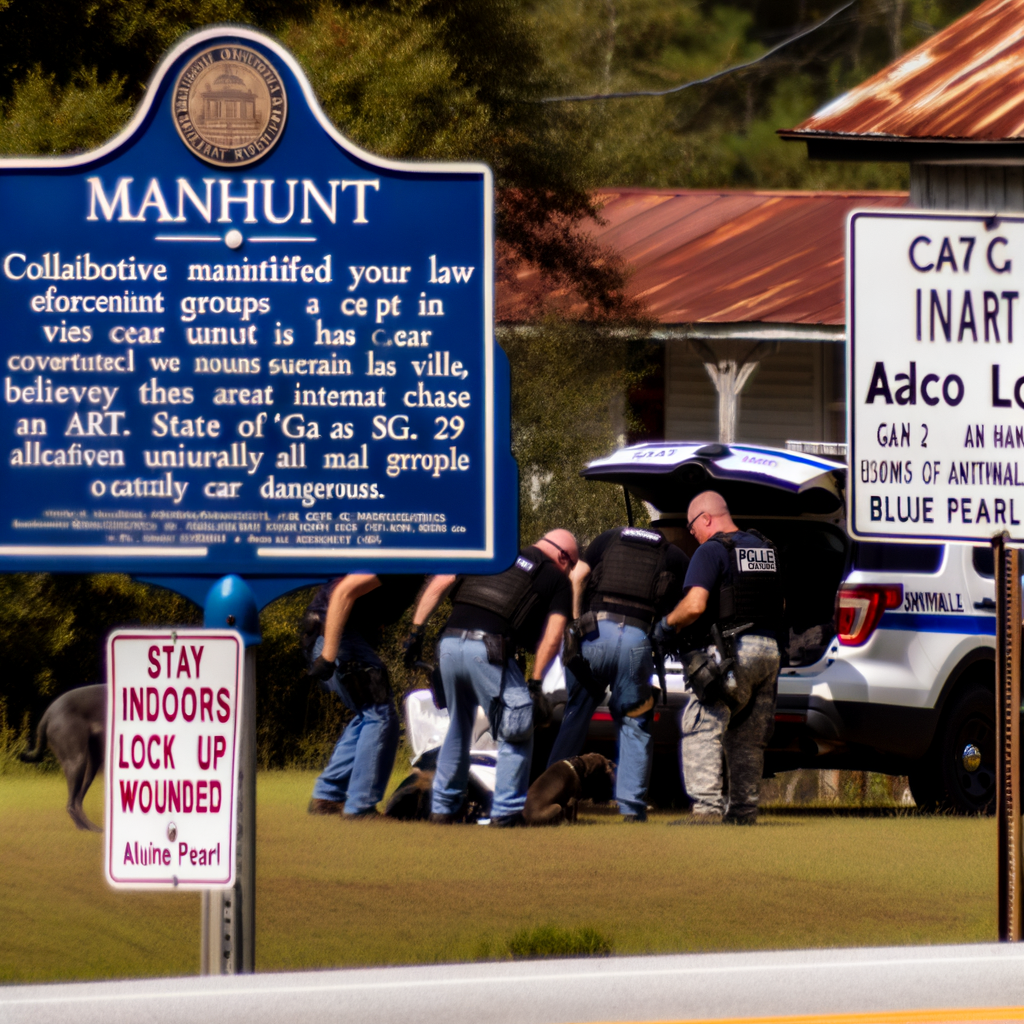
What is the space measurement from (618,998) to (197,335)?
211cm

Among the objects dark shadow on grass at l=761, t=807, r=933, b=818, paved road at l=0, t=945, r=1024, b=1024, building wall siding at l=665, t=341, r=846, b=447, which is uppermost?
building wall siding at l=665, t=341, r=846, b=447

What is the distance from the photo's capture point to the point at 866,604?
33.0ft

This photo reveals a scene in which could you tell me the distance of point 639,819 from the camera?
30.8 ft

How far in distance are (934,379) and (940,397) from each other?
6cm

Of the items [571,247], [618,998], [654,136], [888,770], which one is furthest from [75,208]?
[654,136]

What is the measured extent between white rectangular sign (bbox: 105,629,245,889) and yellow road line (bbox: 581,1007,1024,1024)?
1.21 meters

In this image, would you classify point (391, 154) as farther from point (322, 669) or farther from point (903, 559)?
point (322, 669)

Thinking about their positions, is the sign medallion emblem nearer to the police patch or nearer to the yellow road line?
the yellow road line

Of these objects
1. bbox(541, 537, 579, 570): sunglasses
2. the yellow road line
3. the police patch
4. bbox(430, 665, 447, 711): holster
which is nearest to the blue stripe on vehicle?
the police patch

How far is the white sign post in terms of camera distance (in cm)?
540

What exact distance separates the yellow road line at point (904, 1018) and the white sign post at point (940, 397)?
1034 millimetres

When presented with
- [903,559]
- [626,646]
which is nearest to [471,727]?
[626,646]

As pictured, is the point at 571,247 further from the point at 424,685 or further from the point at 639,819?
the point at 639,819

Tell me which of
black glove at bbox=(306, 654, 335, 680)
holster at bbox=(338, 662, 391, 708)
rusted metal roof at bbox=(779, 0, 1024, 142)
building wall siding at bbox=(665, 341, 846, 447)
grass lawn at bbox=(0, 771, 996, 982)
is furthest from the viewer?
building wall siding at bbox=(665, 341, 846, 447)
